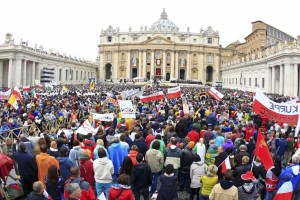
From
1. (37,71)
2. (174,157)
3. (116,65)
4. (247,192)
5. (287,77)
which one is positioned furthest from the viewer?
(116,65)

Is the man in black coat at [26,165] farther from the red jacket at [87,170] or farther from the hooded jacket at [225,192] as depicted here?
the hooded jacket at [225,192]

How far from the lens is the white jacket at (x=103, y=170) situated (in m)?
7.75

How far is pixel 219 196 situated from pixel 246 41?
102423 millimetres

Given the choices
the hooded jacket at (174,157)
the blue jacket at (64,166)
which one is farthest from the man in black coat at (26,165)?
the hooded jacket at (174,157)

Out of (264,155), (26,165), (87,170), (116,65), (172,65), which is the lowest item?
(87,170)

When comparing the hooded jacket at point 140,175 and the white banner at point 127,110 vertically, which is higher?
the white banner at point 127,110

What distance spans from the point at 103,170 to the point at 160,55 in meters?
96.0

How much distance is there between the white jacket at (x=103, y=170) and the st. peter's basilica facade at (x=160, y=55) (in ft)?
309

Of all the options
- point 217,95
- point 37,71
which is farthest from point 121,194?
point 37,71

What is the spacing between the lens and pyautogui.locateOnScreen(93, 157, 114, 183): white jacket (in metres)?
7.75

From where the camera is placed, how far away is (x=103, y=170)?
7.75 metres

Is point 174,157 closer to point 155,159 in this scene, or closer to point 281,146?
point 155,159

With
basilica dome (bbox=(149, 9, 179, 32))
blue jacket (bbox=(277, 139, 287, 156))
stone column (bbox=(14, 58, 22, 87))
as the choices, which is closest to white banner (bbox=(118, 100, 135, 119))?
blue jacket (bbox=(277, 139, 287, 156))

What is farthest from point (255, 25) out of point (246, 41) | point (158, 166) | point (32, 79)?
point (158, 166)
